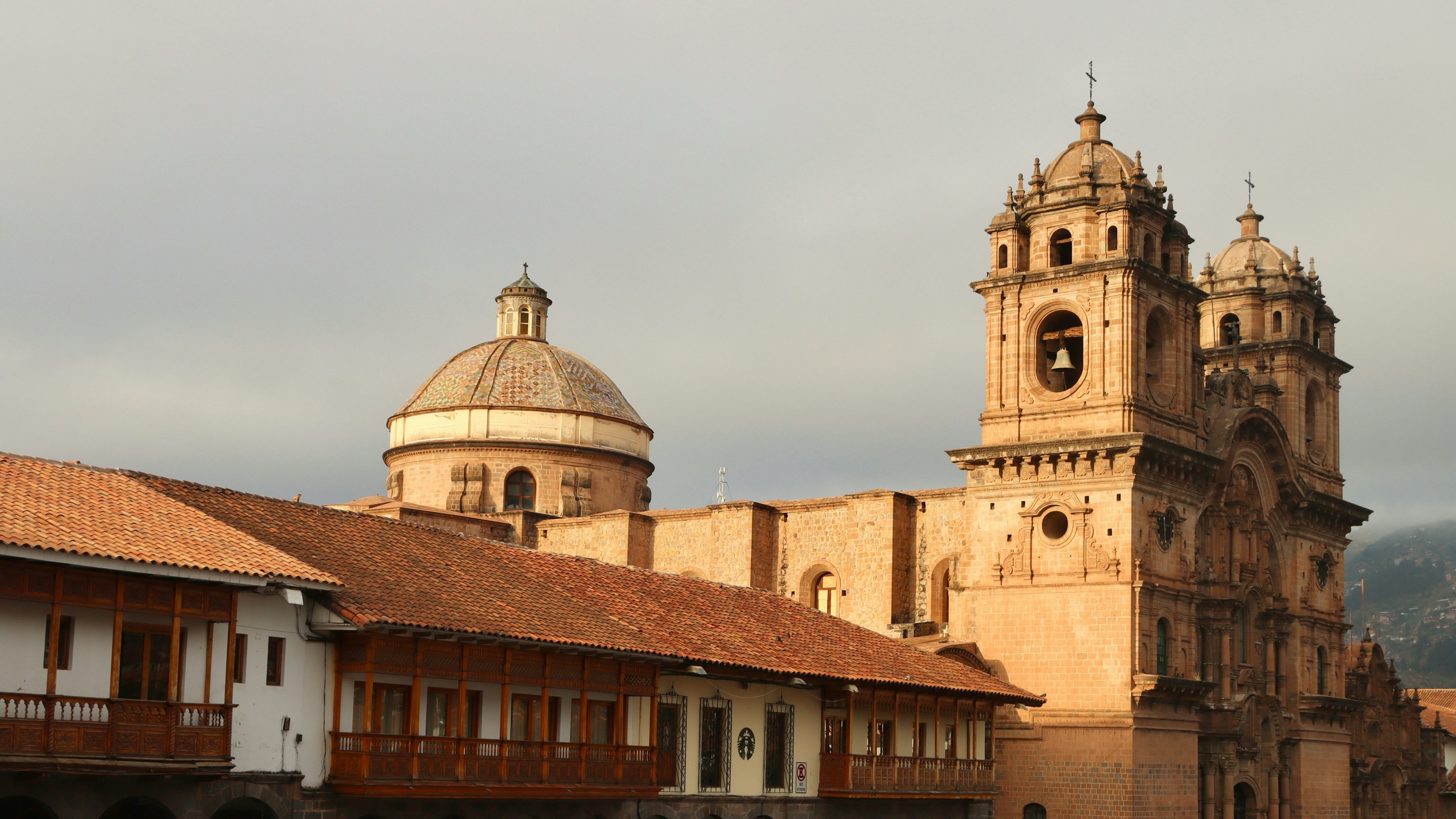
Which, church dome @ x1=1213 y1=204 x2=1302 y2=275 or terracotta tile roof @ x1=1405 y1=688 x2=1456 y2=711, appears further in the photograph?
terracotta tile roof @ x1=1405 y1=688 x2=1456 y2=711

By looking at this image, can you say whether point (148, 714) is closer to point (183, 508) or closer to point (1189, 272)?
point (183, 508)

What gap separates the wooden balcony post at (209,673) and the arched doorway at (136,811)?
4.94 feet

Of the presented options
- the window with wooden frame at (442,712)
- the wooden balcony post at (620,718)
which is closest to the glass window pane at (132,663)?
the window with wooden frame at (442,712)

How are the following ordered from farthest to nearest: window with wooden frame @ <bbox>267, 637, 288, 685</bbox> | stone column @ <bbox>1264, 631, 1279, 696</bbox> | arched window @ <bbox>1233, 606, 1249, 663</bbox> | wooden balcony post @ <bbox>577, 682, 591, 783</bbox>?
stone column @ <bbox>1264, 631, 1279, 696</bbox>, arched window @ <bbox>1233, 606, 1249, 663</bbox>, wooden balcony post @ <bbox>577, 682, 591, 783</bbox>, window with wooden frame @ <bbox>267, 637, 288, 685</bbox>

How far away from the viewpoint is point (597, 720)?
97.8ft

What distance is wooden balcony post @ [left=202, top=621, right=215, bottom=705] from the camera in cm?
2344

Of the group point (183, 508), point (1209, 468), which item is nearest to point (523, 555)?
point (183, 508)

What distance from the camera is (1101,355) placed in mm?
44281

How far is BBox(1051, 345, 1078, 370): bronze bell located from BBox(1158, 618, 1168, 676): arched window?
673cm

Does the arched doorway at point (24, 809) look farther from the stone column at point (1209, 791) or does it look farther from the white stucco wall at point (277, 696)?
the stone column at point (1209, 791)

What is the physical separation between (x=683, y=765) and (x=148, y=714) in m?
11.6

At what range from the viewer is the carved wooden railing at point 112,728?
2103cm

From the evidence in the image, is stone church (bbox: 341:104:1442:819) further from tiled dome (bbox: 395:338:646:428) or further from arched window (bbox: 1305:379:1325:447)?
tiled dome (bbox: 395:338:646:428)

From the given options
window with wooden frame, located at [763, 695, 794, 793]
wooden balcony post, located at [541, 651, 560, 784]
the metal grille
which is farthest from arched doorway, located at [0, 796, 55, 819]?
window with wooden frame, located at [763, 695, 794, 793]
